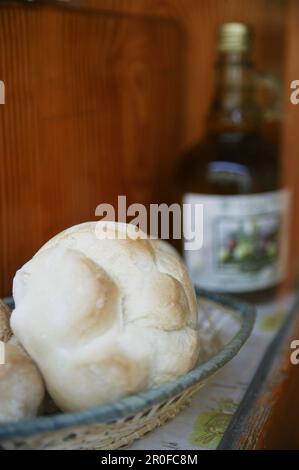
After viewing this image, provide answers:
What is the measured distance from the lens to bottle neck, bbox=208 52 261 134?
0.86 m

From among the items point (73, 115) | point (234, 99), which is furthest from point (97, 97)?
point (234, 99)

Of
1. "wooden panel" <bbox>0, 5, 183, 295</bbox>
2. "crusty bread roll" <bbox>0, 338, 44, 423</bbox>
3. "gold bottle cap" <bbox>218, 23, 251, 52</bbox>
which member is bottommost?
"crusty bread roll" <bbox>0, 338, 44, 423</bbox>

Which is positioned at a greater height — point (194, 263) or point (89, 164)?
point (89, 164)

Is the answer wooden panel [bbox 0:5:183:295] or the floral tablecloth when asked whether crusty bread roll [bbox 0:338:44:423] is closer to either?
the floral tablecloth

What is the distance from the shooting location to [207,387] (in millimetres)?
641

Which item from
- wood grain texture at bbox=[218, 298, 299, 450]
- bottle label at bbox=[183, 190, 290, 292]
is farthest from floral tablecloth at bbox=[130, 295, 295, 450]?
bottle label at bbox=[183, 190, 290, 292]

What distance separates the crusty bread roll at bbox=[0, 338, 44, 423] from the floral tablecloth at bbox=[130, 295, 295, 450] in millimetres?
108

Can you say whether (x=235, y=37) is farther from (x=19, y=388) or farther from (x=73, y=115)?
(x=19, y=388)

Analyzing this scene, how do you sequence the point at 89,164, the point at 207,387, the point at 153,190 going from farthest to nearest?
the point at 153,190 → the point at 89,164 → the point at 207,387

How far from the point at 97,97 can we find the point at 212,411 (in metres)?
0.43

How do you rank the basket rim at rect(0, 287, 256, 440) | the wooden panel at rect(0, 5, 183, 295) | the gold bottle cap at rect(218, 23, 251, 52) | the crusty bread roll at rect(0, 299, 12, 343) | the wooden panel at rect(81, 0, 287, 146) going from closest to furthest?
1. the basket rim at rect(0, 287, 256, 440)
2. the crusty bread roll at rect(0, 299, 12, 343)
3. the wooden panel at rect(0, 5, 183, 295)
4. the gold bottle cap at rect(218, 23, 251, 52)
5. the wooden panel at rect(81, 0, 287, 146)
